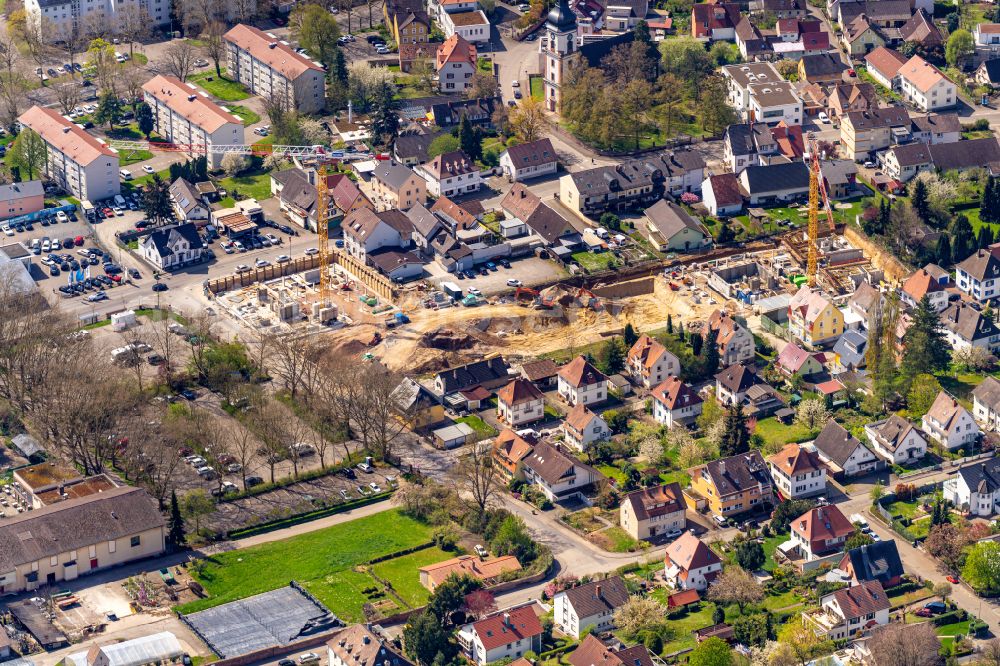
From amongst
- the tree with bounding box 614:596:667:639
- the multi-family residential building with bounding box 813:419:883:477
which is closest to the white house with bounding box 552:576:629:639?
the tree with bounding box 614:596:667:639

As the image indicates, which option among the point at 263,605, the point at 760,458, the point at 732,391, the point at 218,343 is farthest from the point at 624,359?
the point at 263,605

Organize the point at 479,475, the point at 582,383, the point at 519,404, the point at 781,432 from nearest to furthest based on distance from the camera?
1. the point at 479,475
2. the point at 781,432
3. the point at 519,404
4. the point at 582,383

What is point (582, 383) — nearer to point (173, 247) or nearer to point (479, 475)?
point (479, 475)

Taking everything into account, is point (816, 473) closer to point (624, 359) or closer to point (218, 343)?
point (624, 359)

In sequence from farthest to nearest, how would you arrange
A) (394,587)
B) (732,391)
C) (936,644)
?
(732,391) → (394,587) → (936,644)

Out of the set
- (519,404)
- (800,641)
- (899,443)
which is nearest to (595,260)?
(519,404)

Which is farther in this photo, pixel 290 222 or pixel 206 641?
pixel 290 222
